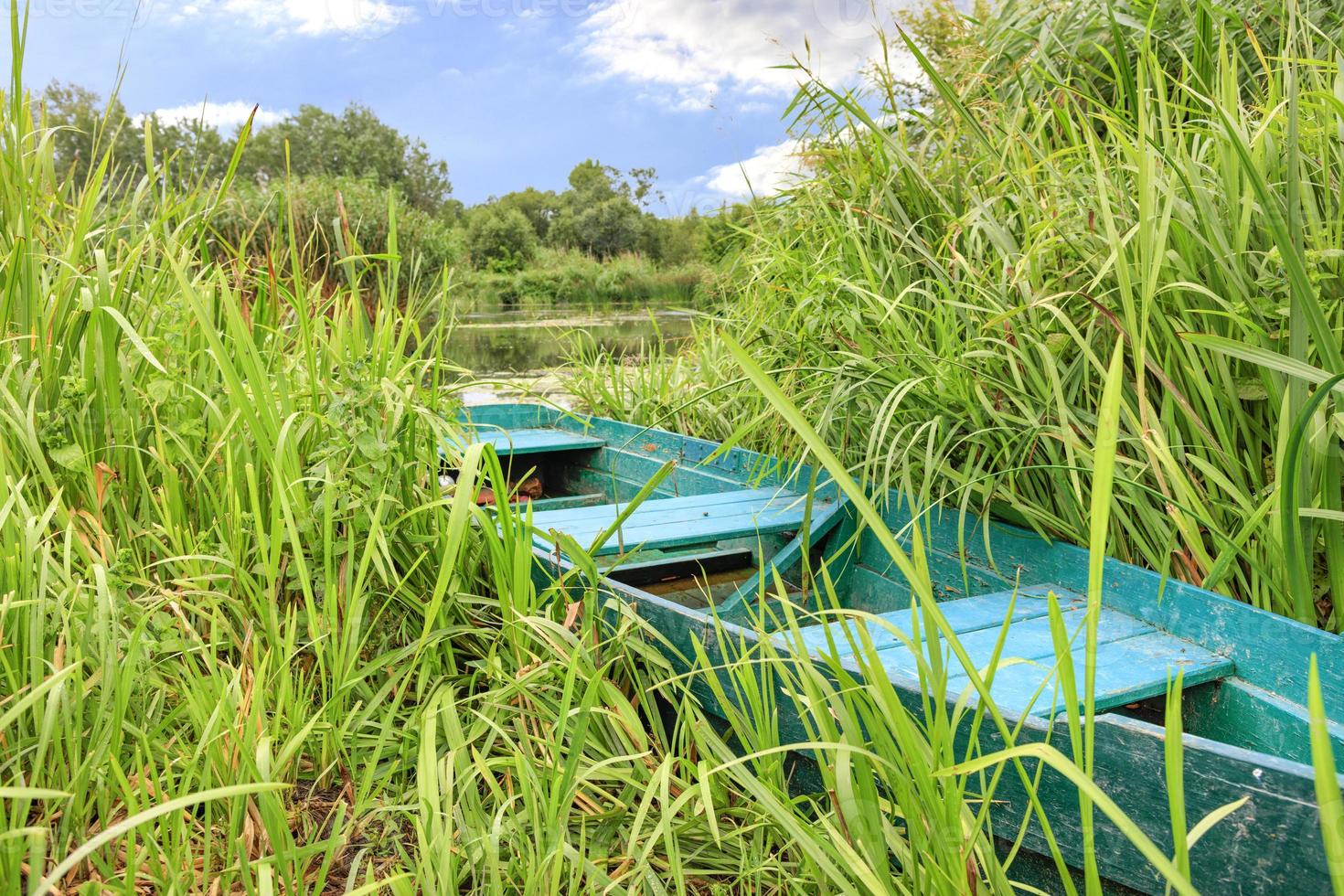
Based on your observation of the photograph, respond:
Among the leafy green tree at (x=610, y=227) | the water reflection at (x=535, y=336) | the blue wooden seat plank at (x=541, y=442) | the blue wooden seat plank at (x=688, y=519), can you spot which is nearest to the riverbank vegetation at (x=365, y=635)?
the blue wooden seat plank at (x=688, y=519)

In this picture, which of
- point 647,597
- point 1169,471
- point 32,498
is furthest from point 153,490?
point 1169,471

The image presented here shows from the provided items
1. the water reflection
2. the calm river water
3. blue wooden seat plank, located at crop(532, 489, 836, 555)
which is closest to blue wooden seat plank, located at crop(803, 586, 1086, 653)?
blue wooden seat plank, located at crop(532, 489, 836, 555)

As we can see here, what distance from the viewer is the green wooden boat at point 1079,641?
3.27 ft

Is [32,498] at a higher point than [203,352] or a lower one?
lower

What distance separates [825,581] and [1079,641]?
0.43 m

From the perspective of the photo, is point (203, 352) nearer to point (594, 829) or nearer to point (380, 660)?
point (380, 660)

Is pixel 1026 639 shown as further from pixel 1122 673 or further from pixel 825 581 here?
pixel 825 581

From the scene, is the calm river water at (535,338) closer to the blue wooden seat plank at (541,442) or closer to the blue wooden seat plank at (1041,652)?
the blue wooden seat plank at (541,442)

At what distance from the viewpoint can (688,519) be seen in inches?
89.6

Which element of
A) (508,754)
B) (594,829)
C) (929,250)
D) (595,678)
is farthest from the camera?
(929,250)

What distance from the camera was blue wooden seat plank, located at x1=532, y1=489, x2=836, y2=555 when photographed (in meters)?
2.11

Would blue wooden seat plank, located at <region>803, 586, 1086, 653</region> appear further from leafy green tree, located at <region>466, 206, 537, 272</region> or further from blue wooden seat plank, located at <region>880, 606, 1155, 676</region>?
leafy green tree, located at <region>466, 206, 537, 272</region>

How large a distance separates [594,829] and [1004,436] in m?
1.07

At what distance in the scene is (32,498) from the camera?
5.64ft
